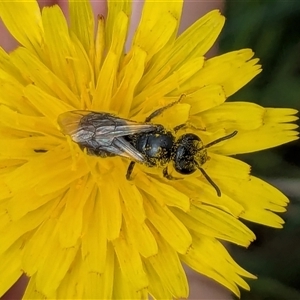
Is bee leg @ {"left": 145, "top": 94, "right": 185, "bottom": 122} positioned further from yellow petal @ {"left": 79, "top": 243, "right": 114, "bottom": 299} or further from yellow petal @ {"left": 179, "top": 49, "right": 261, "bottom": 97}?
yellow petal @ {"left": 79, "top": 243, "right": 114, "bottom": 299}

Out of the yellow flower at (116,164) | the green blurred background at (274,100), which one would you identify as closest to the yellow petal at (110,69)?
the yellow flower at (116,164)

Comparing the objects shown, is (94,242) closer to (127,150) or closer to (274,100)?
(127,150)

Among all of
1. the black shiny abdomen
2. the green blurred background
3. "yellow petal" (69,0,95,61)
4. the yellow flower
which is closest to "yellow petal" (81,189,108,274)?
the yellow flower

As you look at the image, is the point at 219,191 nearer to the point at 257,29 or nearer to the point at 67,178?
the point at 67,178

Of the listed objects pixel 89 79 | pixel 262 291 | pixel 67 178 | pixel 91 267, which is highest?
pixel 89 79

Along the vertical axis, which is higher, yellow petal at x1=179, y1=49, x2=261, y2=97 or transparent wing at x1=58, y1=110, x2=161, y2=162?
yellow petal at x1=179, y1=49, x2=261, y2=97

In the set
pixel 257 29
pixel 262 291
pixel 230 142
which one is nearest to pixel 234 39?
pixel 257 29

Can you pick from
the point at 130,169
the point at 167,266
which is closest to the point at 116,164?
the point at 130,169
